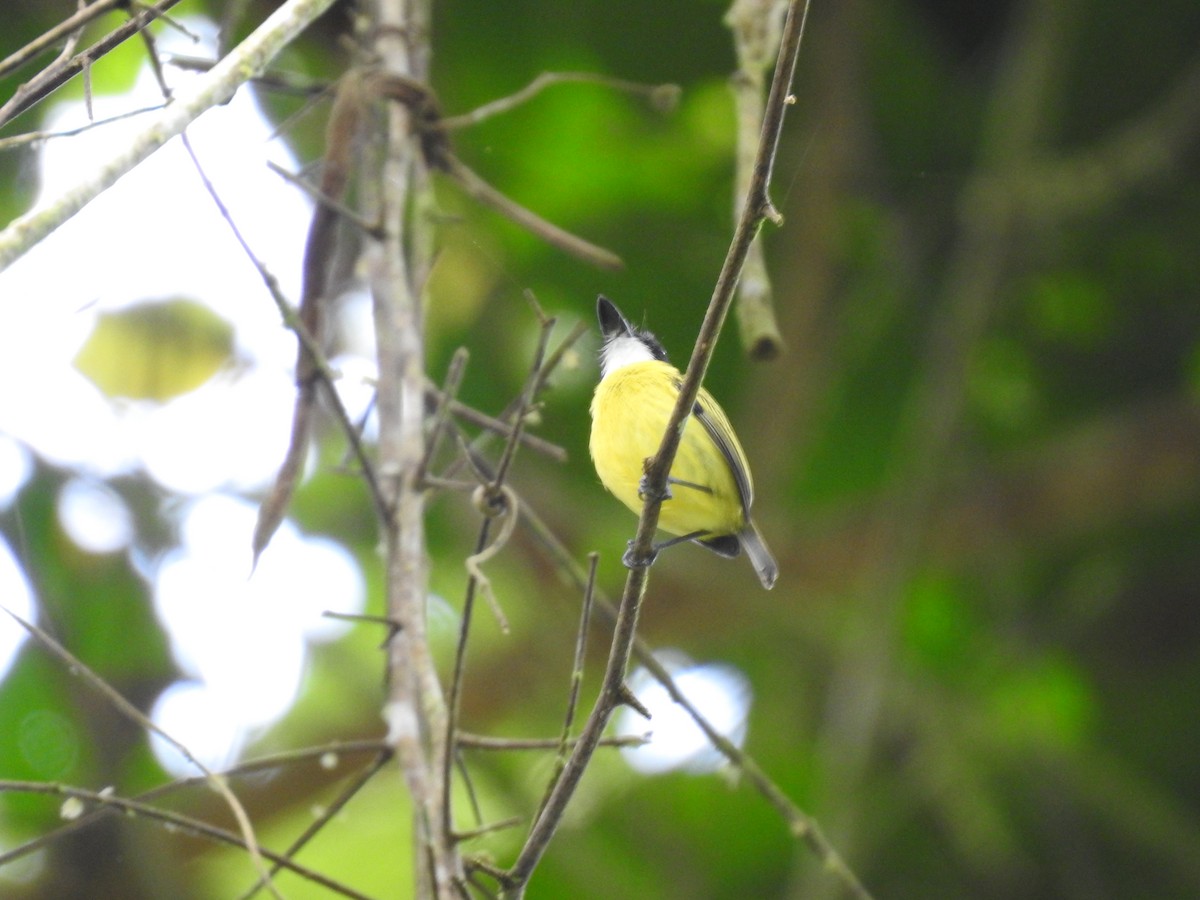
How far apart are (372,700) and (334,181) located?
2791 millimetres

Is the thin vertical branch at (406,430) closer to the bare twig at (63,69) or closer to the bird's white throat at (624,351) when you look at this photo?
the bird's white throat at (624,351)

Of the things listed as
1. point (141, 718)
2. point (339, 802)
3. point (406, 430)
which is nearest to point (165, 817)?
point (141, 718)

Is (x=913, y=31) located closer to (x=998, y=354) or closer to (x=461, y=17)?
(x=998, y=354)

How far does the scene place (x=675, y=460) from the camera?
9.96ft

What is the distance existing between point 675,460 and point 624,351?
29.2 inches

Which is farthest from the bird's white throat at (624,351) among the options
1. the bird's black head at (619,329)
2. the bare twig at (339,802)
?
the bare twig at (339,802)

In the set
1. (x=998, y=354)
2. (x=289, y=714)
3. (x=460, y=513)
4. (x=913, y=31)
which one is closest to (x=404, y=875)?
(x=289, y=714)

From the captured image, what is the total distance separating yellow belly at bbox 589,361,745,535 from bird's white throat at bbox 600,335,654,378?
542 millimetres

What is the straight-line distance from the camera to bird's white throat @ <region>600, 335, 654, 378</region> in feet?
12.1

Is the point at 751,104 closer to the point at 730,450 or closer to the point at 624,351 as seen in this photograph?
the point at 730,450

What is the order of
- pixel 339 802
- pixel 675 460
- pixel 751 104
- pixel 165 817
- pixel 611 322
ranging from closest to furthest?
pixel 165 817 < pixel 339 802 < pixel 751 104 < pixel 675 460 < pixel 611 322

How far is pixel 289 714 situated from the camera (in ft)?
20.3

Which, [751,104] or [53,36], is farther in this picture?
[751,104]

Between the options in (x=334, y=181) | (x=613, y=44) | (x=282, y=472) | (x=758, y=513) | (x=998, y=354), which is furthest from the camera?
(x=998, y=354)
